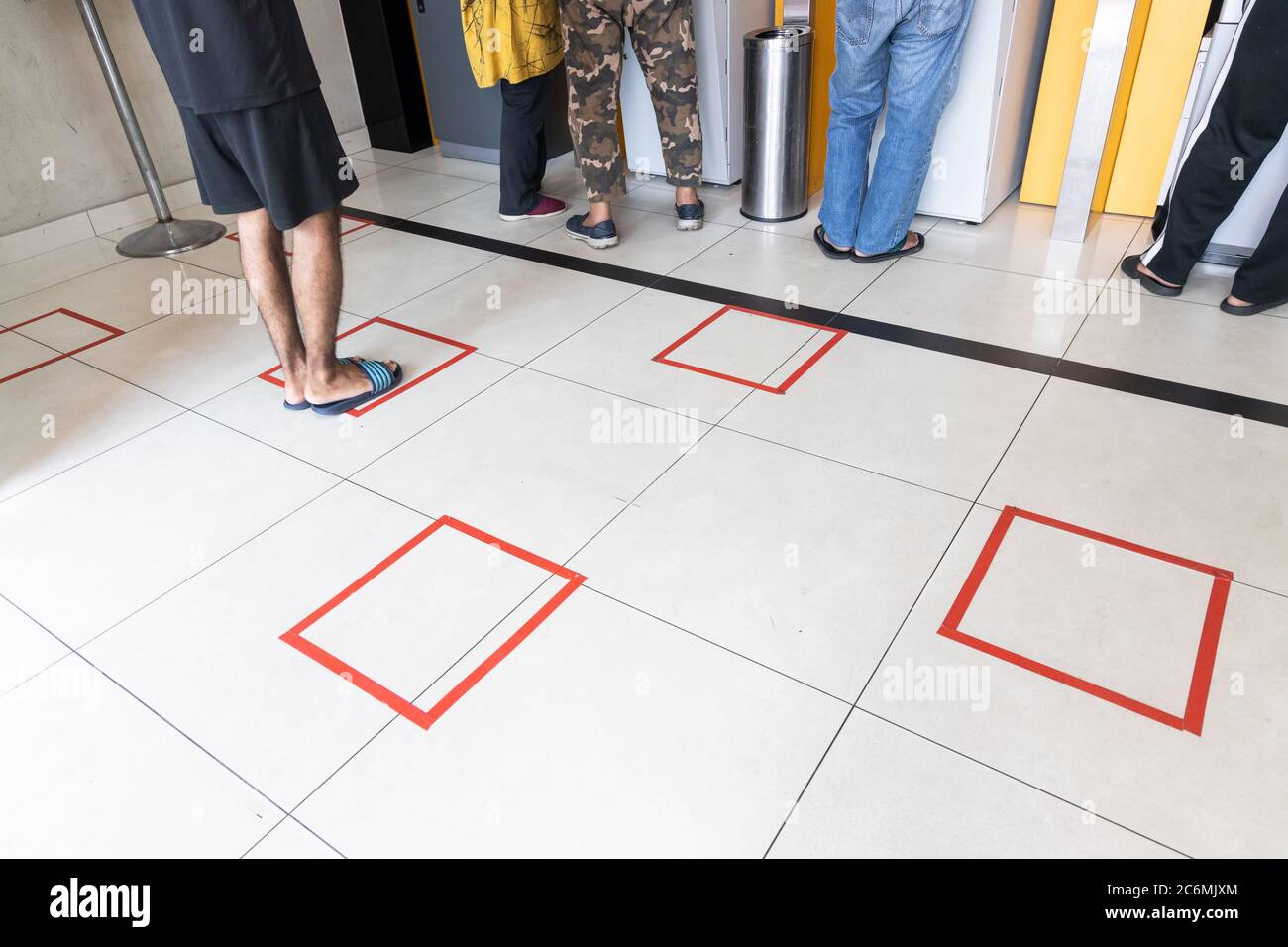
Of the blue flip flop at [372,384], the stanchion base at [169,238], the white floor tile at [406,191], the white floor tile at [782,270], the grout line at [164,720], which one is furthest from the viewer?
the white floor tile at [406,191]

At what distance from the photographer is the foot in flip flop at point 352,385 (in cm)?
232

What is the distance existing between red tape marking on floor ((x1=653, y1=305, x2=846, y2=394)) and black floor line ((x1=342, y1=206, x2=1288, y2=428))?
0.09 ft

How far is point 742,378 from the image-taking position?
7.73 ft

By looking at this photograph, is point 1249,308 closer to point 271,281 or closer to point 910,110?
point 910,110

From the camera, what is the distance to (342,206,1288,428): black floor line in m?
2.13

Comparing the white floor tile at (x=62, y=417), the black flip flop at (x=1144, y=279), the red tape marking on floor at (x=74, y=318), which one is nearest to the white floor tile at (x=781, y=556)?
the black flip flop at (x=1144, y=279)

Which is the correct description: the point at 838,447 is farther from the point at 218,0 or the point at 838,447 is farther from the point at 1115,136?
the point at 1115,136

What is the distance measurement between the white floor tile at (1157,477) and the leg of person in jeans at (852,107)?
1.10 m

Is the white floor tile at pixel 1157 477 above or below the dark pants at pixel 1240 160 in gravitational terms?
below

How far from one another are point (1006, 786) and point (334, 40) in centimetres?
459

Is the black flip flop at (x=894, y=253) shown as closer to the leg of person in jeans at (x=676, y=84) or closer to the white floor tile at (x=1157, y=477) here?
the leg of person in jeans at (x=676, y=84)

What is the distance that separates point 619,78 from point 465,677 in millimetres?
2355
